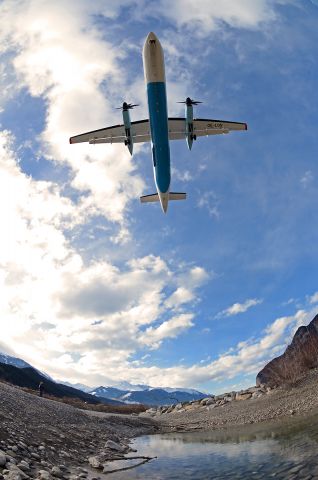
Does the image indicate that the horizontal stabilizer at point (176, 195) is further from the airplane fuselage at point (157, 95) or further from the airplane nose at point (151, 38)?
the airplane nose at point (151, 38)

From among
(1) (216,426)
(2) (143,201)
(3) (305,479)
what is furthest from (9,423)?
(2) (143,201)

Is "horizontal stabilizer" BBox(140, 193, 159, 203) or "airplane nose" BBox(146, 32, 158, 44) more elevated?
"airplane nose" BBox(146, 32, 158, 44)

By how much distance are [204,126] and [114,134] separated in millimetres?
9811

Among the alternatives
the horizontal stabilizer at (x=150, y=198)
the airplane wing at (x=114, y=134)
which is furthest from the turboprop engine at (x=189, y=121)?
the horizontal stabilizer at (x=150, y=198)

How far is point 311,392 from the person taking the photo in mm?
36281

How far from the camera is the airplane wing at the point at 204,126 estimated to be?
39062mm

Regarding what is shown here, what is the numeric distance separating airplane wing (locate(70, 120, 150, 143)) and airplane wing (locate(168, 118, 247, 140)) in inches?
112

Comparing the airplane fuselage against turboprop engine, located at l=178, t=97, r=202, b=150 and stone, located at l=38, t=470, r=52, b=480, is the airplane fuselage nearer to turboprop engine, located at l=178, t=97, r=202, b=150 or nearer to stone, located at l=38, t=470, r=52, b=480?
turboprop engine, located at l=178, t=97, r=202, b=150

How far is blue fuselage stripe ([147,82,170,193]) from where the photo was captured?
3170cm

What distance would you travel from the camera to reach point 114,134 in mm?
40094

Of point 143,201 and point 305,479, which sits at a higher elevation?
point 143,201

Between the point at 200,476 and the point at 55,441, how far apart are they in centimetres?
891

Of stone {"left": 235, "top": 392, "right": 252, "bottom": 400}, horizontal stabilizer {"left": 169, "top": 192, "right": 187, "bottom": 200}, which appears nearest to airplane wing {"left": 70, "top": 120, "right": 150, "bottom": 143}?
horizontal stabilizer {"left": 169, "top": 192, "right": 187, "bottom": 200}

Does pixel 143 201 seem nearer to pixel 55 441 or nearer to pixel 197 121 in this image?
pixel 197 121
